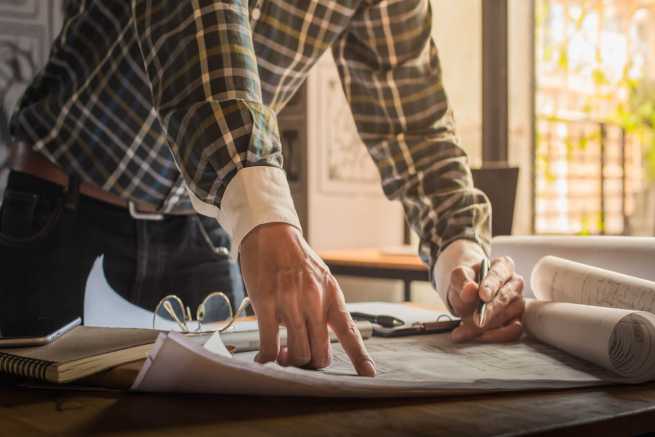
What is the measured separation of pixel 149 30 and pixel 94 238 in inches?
19.2

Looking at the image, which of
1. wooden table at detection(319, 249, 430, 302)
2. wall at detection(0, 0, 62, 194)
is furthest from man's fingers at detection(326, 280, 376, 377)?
wall at detection(0, 0, 62, 194)

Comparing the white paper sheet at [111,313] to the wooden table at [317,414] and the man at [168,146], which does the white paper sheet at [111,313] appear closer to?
the man at [168,146]

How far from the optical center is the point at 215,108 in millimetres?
757

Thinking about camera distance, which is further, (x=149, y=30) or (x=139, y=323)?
(x=139, y=323)

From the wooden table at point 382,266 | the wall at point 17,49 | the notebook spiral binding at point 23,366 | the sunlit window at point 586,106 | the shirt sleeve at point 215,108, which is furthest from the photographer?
the sunlit window at point 586,106

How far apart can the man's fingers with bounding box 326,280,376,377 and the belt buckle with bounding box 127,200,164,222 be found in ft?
2.18

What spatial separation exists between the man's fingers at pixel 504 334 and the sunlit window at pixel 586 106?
2.89 metres

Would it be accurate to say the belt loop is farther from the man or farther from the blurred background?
the blurred background

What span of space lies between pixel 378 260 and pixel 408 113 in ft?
4.58

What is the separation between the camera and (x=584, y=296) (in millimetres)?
910

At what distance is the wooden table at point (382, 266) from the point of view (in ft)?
8.14

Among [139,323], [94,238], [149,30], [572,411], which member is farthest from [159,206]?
[572,411]

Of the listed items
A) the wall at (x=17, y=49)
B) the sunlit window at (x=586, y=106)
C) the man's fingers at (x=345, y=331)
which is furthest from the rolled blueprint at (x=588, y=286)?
the sunlit window at (x=586, y=106)

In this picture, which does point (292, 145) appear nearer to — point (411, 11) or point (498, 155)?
point (498, 155)
